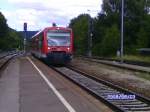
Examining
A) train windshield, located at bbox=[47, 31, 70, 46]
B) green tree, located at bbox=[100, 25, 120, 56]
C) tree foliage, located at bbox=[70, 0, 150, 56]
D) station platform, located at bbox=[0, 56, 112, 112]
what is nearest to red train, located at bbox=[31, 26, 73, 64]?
train windshield, located at bbox=[47, 31, 70, 46]

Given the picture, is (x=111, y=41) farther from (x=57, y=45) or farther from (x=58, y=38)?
(x=57, y=45)

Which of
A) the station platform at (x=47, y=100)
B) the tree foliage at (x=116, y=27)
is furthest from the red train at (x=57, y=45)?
the tree foliage at (x=116, y=27)

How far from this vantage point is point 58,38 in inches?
1687

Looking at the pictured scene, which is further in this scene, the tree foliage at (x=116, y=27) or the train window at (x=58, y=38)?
the tree foliage at (x=116, y=27)

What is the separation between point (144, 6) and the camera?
11244 centimetres

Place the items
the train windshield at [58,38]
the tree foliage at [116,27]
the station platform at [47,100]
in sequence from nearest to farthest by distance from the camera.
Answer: the station platform at [47,100] < the train windshield at [58,38] < the tree foliage at [116,27]

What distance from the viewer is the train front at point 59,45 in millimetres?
42250

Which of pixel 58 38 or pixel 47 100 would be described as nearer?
pixel 47 100

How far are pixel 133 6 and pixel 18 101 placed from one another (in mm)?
94944

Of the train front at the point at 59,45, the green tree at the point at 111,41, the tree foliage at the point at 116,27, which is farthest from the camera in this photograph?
the tree foliage at the point at 116,27

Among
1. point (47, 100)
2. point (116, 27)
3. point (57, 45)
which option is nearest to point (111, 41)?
point (116, 27)

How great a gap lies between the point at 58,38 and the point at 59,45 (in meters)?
0.71

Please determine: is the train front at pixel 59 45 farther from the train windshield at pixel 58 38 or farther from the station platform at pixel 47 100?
the station platform at pixel 47 100

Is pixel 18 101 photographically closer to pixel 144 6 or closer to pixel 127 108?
pixel 127 108
